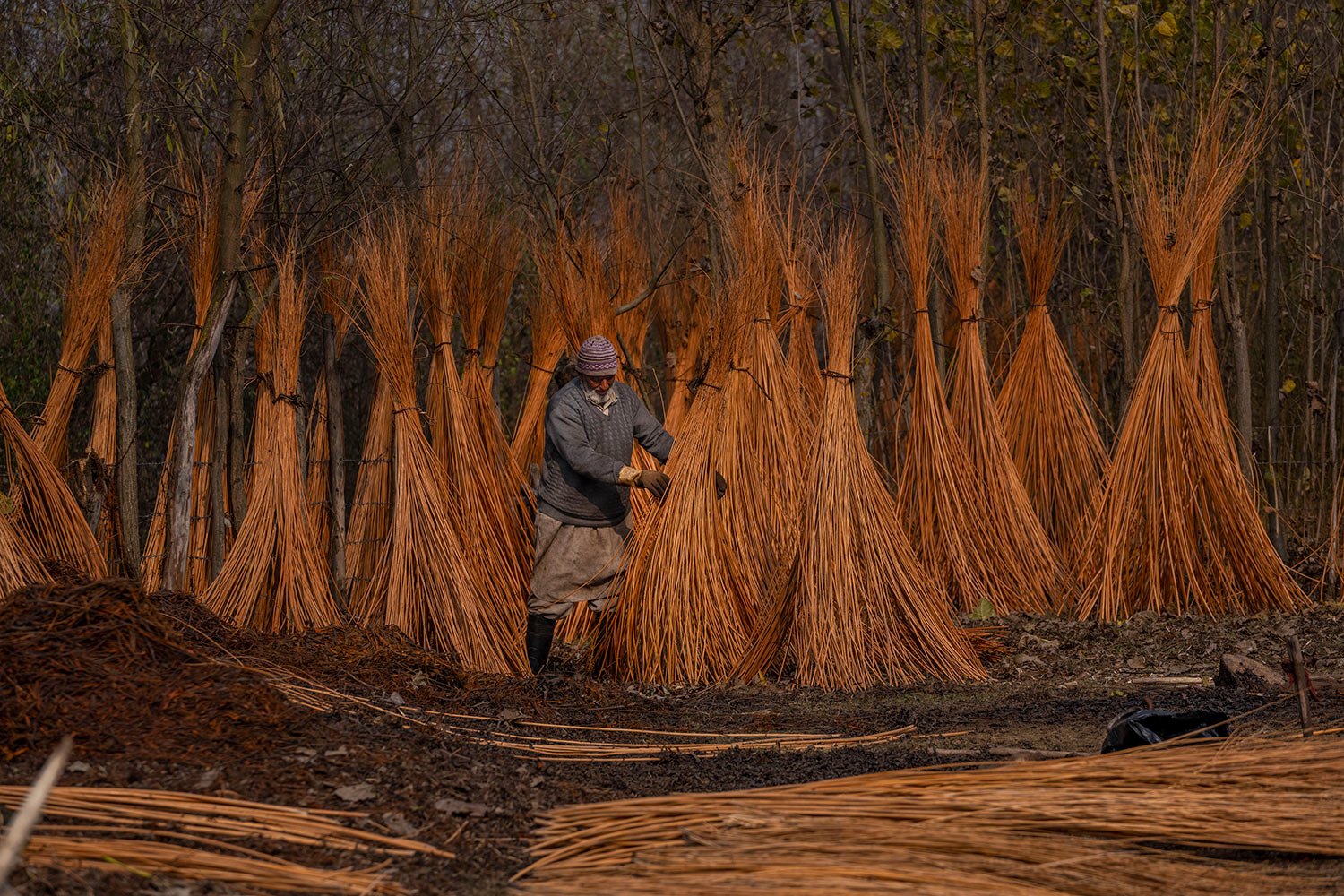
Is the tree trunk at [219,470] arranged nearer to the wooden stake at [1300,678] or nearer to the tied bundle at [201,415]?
the tied bundle at [201,415]

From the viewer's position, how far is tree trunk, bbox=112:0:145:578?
595 centimetres

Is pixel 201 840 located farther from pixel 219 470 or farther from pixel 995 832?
pixel 219 470

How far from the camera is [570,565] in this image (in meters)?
5.98

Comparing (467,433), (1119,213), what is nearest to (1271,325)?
(1119,213)

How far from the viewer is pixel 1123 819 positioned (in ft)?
9.74

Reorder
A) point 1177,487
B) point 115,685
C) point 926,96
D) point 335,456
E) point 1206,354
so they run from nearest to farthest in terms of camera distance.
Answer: point 115,685 < point 1177,487 < point 1206,354 < point 335,456 < point 926,96

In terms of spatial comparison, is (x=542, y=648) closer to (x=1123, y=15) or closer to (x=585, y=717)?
(x=585, y=717)

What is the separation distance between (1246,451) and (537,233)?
351 cm

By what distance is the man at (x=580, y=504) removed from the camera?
595 cm

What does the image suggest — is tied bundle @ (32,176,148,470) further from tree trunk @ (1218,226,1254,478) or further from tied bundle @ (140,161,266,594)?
tree trunk @ (1218,226,1254,478)

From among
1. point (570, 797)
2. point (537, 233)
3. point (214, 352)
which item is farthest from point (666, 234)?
point (570, 797)

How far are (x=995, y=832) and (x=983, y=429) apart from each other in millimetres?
4178

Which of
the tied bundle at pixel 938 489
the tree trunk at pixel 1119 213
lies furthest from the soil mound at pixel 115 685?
the tree trunk at pixel 1119 213

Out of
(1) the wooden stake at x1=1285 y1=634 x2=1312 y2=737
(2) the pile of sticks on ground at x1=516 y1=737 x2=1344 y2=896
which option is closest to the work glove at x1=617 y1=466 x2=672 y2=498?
(2) the pile of sticks on ground at x1=516 y1=737 x2=1344 y2=896
